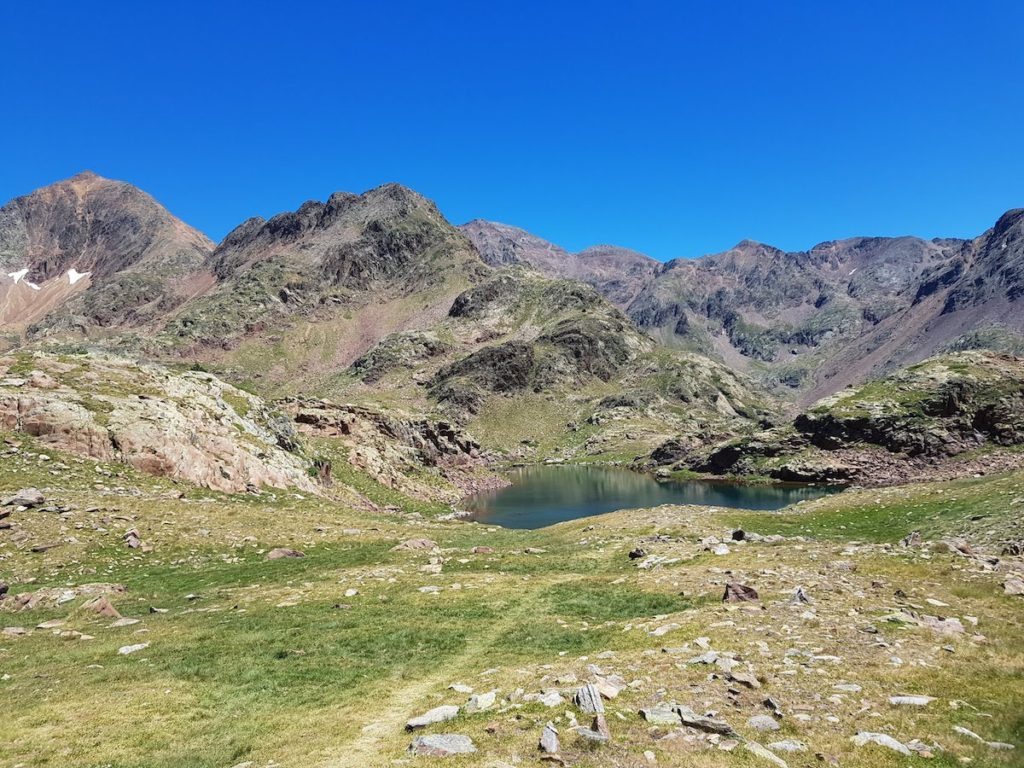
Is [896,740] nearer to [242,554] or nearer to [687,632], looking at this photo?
[687,632]

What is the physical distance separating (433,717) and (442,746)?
1.51m

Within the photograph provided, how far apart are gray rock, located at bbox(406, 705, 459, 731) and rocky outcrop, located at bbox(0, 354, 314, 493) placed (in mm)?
39889

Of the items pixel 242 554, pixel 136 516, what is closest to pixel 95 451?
pixel 136 516

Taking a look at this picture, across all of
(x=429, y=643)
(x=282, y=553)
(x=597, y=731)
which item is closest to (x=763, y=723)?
(x=597, y=731)

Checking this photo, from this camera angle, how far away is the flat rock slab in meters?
10.6

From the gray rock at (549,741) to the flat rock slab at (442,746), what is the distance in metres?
1.34

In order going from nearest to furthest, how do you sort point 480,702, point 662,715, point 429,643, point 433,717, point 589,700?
point 662,715 → point 589,700 → point 433,717 → point 480,702 → point 429,643

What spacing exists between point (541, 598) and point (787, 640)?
10.4 metres

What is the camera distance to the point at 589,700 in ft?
38.9

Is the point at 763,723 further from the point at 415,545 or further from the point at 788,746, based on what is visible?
the point at 415,545

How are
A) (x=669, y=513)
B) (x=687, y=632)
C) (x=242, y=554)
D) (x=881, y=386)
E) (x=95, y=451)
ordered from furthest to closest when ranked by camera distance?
(x=881, y=386) < (x=669, y=513) < (x=95, y=451) < (x=242, y=554) < (x=687, y=632)

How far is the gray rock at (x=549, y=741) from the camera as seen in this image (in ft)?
→ 33.4

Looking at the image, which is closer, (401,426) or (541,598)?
(541,598)

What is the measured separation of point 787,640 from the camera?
15.3 metres
